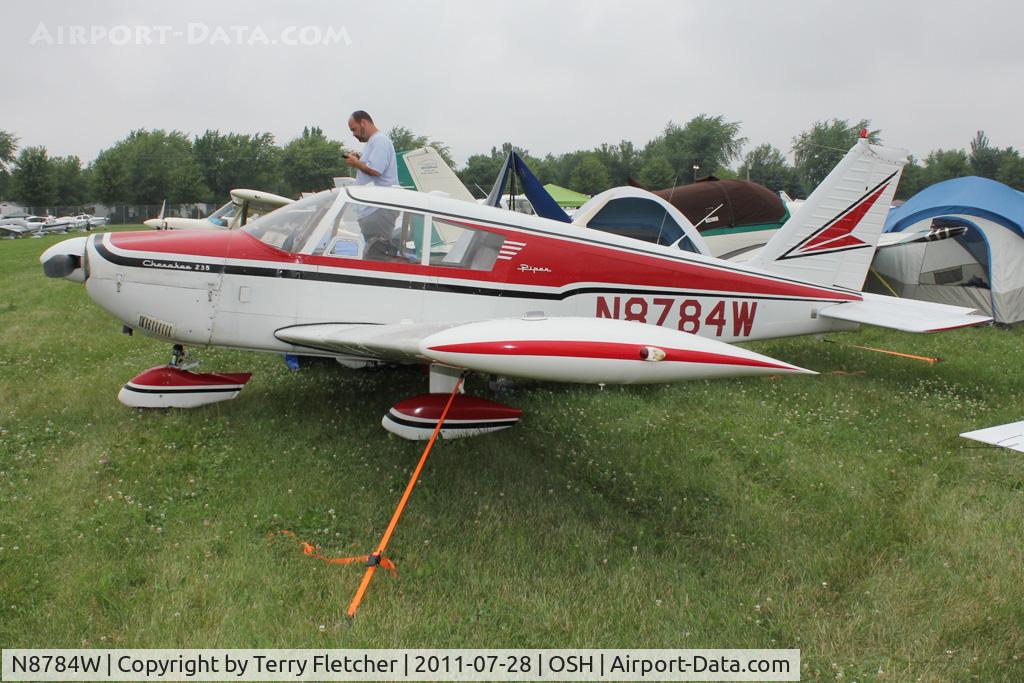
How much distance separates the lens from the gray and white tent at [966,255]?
10469mm

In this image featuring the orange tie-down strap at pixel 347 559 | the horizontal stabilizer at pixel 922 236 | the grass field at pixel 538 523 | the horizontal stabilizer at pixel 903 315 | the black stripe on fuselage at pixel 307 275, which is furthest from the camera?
the horizontal stabilizer at pixel 922 236

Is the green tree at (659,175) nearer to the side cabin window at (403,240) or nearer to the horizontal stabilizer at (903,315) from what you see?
the horizontal stabilizer at (903,315)

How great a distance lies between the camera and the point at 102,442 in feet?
16.4

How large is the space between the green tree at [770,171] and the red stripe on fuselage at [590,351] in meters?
83.1

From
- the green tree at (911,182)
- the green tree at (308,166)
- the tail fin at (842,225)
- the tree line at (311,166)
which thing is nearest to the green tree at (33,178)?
the tree line at (311,166)

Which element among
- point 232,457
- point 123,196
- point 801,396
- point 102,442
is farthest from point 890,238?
point 123,196

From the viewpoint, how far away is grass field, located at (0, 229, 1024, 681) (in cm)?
318

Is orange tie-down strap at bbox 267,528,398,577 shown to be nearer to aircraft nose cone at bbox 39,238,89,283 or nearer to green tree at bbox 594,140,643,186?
aircraft nose cone at bbox 39,238,89,283

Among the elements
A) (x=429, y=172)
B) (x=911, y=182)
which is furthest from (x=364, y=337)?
(x=911, y=182)

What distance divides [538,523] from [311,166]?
88166mm

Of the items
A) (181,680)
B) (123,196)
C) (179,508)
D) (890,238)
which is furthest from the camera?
(123,196)

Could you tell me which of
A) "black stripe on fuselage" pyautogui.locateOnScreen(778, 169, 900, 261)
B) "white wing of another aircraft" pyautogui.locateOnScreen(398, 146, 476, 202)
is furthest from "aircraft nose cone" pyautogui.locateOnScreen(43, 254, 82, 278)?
"white wing of another aircraft" pyautogui.locateOnScreen(398, 146, 476, 202)

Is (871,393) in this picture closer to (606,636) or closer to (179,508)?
(606,636)

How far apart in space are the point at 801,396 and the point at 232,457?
5.63m
